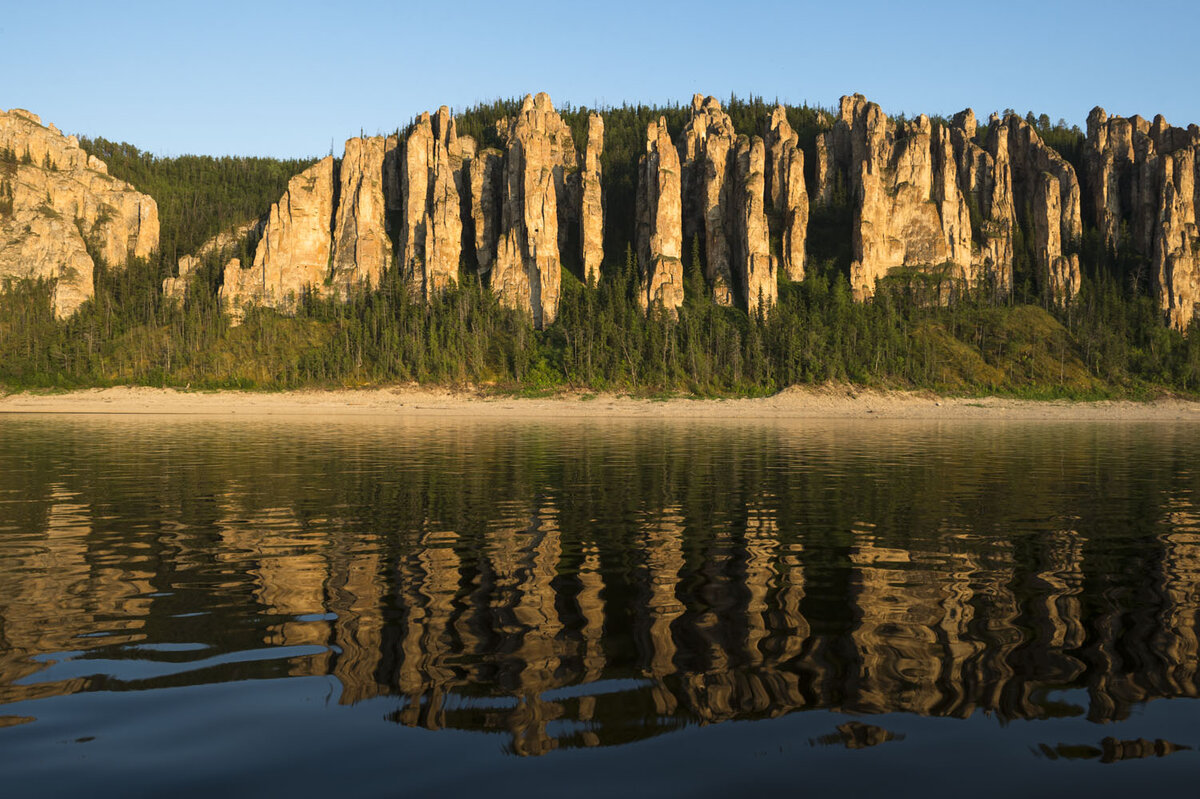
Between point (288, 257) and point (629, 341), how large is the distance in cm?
8967

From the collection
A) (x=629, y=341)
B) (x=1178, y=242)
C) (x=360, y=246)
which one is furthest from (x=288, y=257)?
(x=1178, y=242)

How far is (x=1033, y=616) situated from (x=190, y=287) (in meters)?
199

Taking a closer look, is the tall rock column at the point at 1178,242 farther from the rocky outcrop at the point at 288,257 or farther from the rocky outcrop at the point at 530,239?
the rocky outcrop at the point at 288,257

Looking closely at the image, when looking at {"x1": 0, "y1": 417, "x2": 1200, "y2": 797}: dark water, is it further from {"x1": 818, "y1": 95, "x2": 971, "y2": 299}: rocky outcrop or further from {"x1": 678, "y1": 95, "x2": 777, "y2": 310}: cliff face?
{"x1": 818, "y1": 95, "x2": 971, "y2": 299}: rocky outcrop

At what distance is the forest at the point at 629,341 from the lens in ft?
461

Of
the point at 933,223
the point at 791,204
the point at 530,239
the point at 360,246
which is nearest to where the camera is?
the point at 530,239

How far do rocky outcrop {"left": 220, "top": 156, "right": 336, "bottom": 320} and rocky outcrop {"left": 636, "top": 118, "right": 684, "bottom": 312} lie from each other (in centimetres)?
7656

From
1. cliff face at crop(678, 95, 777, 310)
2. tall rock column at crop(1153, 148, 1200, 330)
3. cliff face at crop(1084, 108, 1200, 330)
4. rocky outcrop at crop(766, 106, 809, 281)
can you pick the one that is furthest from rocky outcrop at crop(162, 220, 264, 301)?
cliff face at crop(1084, 108, 1200, 330)

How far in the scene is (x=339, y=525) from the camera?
2169 centimetres

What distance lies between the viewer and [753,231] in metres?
183

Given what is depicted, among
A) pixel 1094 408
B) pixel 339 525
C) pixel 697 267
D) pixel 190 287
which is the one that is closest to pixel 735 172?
pixel 697 267

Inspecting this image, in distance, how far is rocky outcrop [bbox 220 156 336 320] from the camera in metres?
179

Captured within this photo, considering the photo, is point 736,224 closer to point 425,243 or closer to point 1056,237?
point 425,243

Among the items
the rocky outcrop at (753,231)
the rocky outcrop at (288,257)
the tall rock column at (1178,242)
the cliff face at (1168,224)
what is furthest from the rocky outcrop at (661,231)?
the tall rock column at (1178,242)
